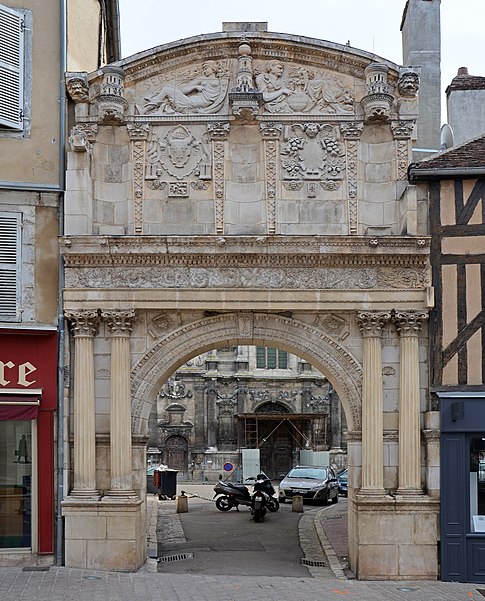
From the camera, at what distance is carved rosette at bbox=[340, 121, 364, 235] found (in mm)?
13805

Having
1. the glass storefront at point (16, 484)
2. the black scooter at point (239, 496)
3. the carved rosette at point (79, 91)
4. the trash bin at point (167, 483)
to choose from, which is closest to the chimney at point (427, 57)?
the carved rosette at point (79, 91)

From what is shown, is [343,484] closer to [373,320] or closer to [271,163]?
[373,320]

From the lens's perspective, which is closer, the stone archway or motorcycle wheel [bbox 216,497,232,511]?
the stone archway

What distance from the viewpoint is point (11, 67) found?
44.7 feet

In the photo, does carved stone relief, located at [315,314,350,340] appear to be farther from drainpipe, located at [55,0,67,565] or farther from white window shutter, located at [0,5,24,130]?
white window shutter, located at [0,5,24,130]

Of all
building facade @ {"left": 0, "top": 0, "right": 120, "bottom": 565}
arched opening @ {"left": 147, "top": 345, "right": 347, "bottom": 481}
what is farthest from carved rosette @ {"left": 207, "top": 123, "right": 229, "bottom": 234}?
arched opening @ {"left": 147, "top": 345, "right": 347, "bottom": 481}

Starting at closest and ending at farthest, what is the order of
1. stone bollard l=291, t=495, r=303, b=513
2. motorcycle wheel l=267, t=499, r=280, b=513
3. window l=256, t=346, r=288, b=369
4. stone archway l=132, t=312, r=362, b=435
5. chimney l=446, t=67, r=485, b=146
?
stone archway l=132, t=312, r=362, b=435 < chimney l=446, t=67, r=485, b=146 < motorcycle wheel l=267, t=499, r=280, b=513 < stone bollard l=291, t=495, r=303, b=513 < window l=256, t=346, r=288, b=369

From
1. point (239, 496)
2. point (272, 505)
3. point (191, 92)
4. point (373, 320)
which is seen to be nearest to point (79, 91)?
point (191, 92)

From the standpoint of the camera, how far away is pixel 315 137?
13938 millimetres

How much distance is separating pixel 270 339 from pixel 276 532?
6.54 m

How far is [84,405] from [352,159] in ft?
17.4

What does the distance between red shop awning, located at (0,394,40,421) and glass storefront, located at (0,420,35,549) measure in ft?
0.92

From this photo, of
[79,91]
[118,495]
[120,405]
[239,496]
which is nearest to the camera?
[118,495]

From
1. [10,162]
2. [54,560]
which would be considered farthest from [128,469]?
[10,162]
